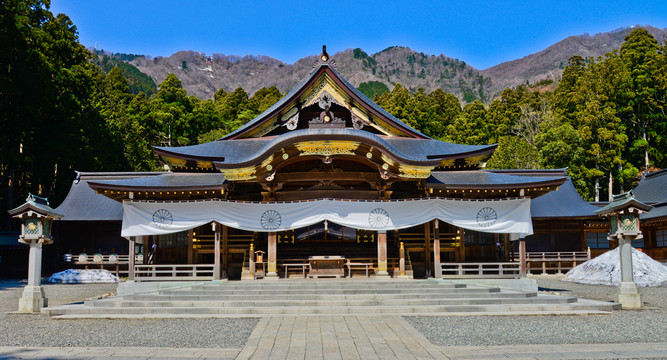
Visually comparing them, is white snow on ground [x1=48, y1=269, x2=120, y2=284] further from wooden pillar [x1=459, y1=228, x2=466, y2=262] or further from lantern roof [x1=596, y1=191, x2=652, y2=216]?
lantern roof [x1=596, y1=191, x2=652, y2=216]

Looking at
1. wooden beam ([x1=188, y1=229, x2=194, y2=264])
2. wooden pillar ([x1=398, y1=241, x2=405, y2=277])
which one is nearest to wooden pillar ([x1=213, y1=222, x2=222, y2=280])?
wooden beam ([x1=188, y1=229, x2=194, y2=264])

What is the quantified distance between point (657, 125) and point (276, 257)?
3392 cm

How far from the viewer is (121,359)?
6871mm

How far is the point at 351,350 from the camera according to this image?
7.36 m

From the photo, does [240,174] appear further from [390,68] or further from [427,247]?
[390,68]

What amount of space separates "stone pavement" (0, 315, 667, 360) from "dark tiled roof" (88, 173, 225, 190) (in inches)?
348

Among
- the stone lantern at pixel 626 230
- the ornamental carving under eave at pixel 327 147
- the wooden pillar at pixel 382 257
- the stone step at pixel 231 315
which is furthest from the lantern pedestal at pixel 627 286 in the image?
the ornamental carving under eave at pixel 327 147

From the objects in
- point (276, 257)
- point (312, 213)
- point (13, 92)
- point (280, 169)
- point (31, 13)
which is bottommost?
point (276, 257)

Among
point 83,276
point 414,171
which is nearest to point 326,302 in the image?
point 414,171

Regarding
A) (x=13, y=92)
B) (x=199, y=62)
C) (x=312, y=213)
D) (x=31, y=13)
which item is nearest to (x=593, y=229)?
(x=312, y=213)

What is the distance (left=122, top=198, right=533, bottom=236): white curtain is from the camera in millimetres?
16484

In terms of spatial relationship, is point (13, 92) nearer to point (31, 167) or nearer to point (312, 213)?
point (31, 167)

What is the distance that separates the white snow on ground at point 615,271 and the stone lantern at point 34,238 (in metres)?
18.6

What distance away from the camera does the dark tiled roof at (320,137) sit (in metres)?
15.6
